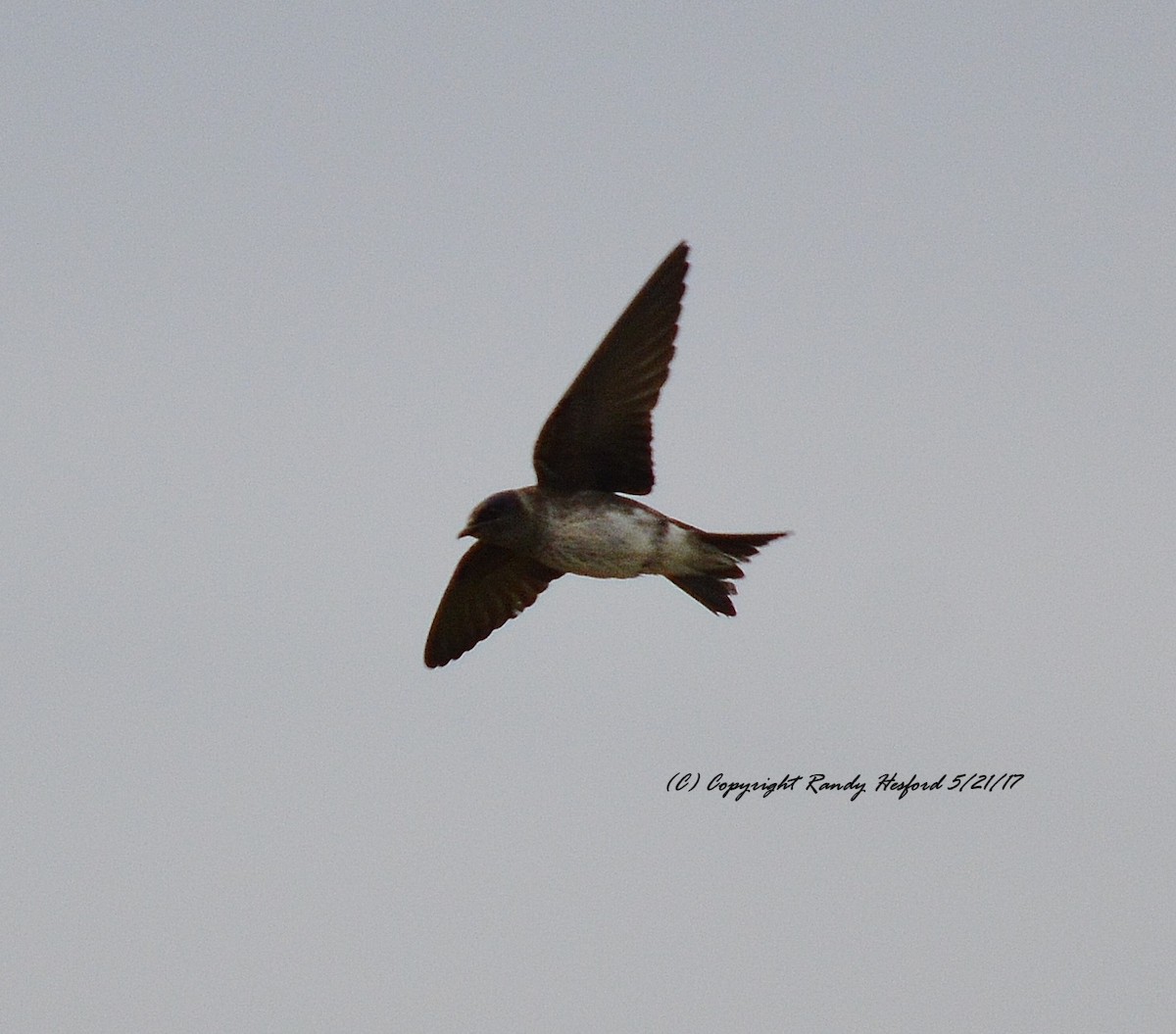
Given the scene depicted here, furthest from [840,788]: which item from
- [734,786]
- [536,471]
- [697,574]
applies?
[536,471]

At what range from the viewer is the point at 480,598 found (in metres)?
10.3

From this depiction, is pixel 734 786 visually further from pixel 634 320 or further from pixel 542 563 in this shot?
pixel 634 320

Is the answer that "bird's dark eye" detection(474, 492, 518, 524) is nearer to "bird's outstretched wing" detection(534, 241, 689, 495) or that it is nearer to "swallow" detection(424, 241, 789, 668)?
"swallow" detection(424, 241, 789, 668)

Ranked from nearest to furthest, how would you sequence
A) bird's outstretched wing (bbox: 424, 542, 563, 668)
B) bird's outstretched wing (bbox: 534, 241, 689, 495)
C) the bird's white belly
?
bird's outstretched wing (bbox: 534, 241, 689, 495) → the bird's white belly → bird's outstretched wing (bbox: 424, 542, 563, 668)

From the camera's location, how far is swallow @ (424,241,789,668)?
29.8 feet

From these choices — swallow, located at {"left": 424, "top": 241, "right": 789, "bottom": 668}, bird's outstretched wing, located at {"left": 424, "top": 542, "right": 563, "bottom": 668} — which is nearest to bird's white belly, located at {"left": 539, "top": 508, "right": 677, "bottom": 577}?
swallow, located at {"left": 424, "top": 241, "right": 789, "bottom": 668}

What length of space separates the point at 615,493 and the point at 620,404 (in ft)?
1.54

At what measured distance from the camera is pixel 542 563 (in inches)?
387

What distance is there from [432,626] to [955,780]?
3181 mm

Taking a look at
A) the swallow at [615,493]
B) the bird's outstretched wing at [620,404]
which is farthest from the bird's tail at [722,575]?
the bird's outstretched wing at [620,404]

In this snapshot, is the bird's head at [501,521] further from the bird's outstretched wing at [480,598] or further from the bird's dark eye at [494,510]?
the bird's outstretched wing at [480,598]

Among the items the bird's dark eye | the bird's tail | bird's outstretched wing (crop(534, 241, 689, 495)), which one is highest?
bird's outstretched wing (crop(534, 241, 689, 495))

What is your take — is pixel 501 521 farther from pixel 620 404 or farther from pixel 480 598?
pixel 480 598

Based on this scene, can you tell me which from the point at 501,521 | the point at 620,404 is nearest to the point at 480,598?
the point at 501,521
